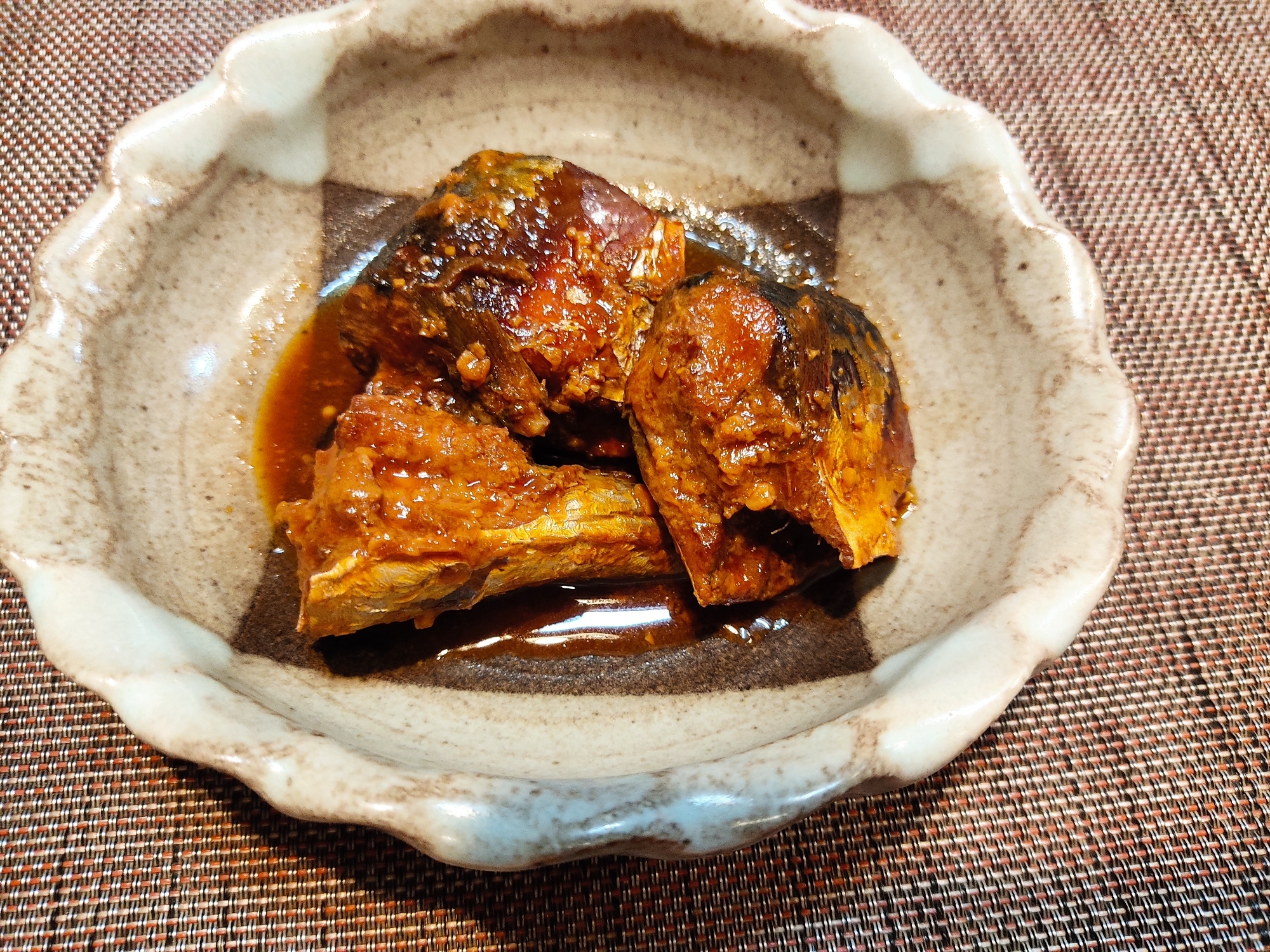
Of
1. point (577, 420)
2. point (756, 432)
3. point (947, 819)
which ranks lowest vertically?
point (947, 819)

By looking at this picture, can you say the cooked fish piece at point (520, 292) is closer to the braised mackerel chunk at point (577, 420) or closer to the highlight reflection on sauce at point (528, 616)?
the braised mackerel chunk at point (577, 420)

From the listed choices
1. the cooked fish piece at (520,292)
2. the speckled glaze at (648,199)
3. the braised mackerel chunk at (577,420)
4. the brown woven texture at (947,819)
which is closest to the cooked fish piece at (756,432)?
the braised mackerel chunk at (577,420)

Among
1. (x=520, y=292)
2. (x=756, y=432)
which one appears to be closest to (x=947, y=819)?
(x=756, y=432)

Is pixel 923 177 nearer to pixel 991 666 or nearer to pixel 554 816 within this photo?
pixel 991 666

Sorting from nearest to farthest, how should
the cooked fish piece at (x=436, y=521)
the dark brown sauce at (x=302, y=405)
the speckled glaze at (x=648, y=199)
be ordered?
the speckled glaze at (x=648, y=199)
the cooked fish piece at (x=436, y=521)
the dark brown sauce at (x=302, y=405)

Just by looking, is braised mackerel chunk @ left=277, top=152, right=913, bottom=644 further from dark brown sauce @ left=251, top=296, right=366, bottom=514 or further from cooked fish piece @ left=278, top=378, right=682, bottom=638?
dark brown sauce @ left=251, top=296, right=366, bottom=514

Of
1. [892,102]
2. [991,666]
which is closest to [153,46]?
[892,102]

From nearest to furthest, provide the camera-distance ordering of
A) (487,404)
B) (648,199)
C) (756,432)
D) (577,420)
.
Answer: (756,432), (487,404), (577,420), (648,199)

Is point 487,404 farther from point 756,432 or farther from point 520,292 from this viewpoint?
point 756,432
